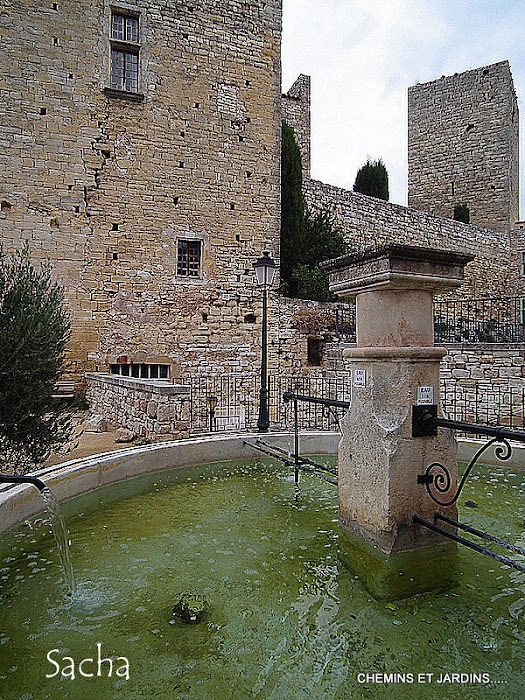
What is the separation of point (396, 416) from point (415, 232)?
17.4 meters

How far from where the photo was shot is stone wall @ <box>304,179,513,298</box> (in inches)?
648

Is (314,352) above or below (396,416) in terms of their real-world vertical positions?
above

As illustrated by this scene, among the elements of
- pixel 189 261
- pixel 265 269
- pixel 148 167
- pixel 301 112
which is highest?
pixel 301 112

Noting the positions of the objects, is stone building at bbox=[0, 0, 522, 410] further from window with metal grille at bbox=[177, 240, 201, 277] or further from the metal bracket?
the metal bracket

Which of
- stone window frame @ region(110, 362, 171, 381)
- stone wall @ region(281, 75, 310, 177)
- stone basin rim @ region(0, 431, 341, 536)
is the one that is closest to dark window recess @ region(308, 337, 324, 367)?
stone window frame @ region(110, 362, 171, 381)

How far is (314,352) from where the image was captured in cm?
1374

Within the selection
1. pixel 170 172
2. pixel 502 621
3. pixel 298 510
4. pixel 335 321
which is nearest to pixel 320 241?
pixel 335 321

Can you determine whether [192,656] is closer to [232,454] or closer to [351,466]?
[351,466]

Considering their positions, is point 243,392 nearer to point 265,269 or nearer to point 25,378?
point 265,269

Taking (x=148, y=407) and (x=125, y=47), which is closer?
(x=148, y=407)

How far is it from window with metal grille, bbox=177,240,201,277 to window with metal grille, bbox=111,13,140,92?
4142mm

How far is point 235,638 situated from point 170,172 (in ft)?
39.9

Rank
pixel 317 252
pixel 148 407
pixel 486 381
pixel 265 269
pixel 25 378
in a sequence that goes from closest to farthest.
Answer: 1. pixel 25 378
2. pixel 148 407
3. pixel 265 269
4. pixel 486 381
5. pixel 317 252

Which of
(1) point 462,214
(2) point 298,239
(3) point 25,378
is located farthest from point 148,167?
(1) point 462,214
